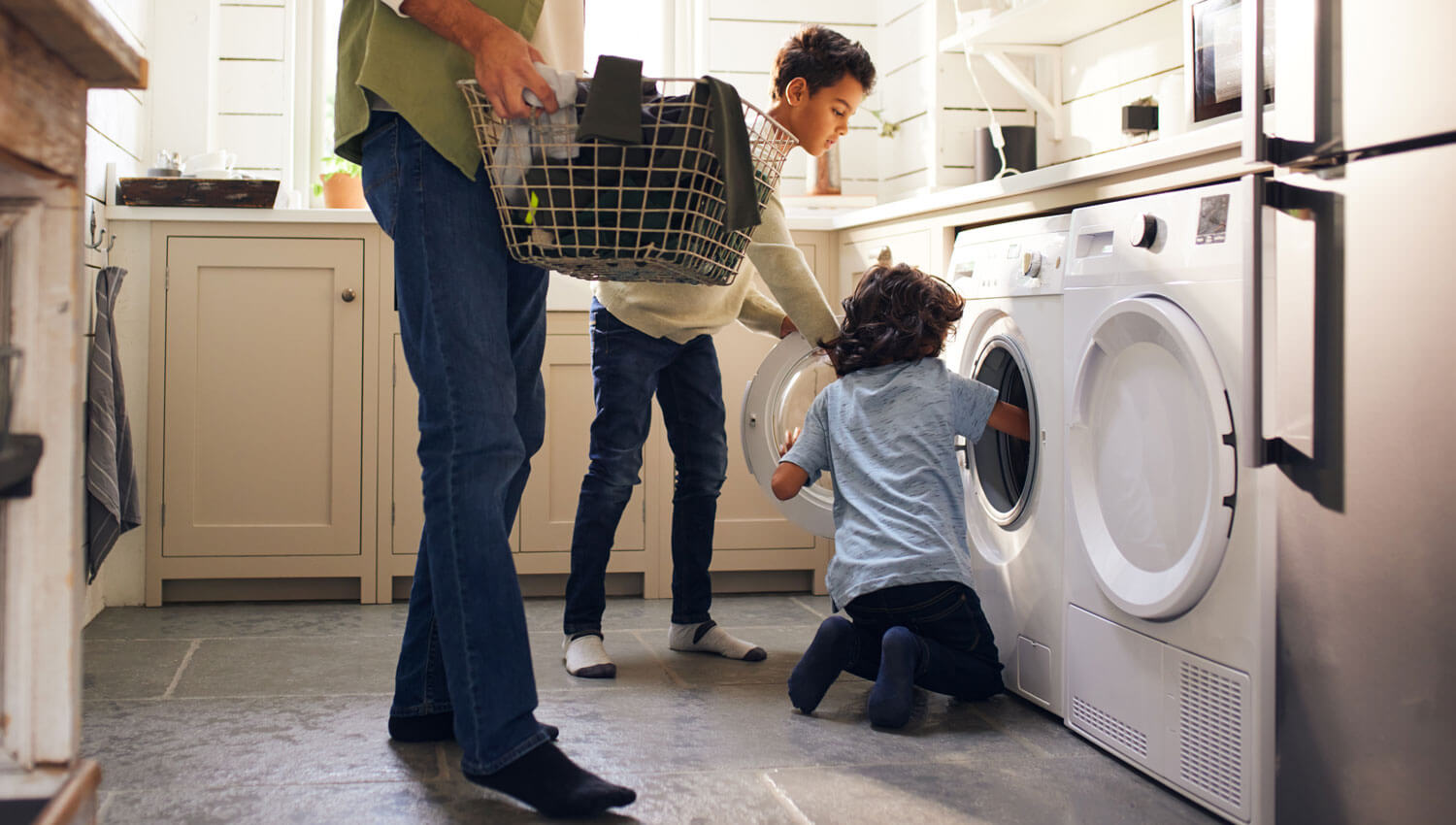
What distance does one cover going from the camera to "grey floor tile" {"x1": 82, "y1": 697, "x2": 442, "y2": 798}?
161 centimetres

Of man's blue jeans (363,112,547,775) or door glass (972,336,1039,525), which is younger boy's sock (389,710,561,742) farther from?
door glass (972,336,1039,525)

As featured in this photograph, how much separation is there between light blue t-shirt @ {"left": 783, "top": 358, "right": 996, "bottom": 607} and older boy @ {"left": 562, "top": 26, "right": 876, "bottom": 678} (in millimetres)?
172

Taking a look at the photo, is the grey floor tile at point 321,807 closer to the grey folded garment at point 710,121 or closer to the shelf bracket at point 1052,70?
the grey folded garment at point 710,121

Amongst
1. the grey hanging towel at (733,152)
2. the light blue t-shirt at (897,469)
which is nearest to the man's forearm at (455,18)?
the grey hanging towel at (733,152)

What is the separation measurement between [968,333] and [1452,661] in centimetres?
117

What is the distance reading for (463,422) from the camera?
1.36m

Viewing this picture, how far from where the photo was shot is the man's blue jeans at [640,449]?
2248mm

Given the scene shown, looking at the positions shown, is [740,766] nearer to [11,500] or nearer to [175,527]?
[11,500]

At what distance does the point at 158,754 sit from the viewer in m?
1.70

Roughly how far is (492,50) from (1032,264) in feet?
3.44

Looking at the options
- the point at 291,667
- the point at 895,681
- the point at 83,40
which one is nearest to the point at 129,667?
the point at 291,667

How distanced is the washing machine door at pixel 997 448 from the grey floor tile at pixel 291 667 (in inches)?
44.6

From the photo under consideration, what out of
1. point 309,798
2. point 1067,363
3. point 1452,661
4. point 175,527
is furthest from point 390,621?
point 1452,661

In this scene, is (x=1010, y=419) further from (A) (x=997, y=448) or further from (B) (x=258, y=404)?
(B) (x=258, y=404)
